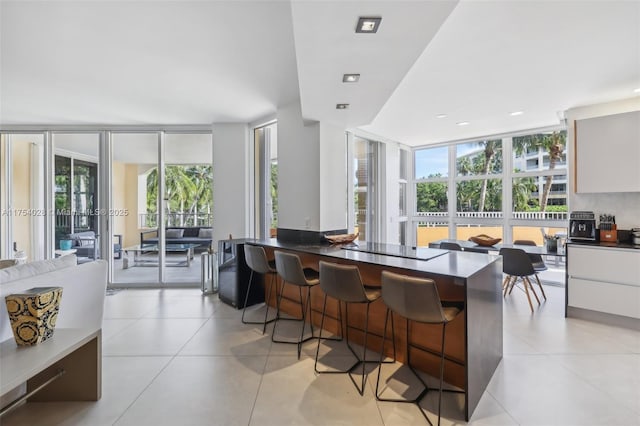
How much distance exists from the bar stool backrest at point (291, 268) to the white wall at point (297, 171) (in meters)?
1.02

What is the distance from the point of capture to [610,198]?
3.80 metres

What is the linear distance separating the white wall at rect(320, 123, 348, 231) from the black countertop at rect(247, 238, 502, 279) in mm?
683

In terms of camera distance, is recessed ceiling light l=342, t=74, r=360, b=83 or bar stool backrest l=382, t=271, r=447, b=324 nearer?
bar stool backrest l=382, t=271, r=447, b=324

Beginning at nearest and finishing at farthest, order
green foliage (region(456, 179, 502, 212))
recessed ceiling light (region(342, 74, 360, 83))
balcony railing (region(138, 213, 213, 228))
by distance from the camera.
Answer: recessed ceiling light (region(342, 74, 360, 83)) → balcony railing (region(138, 213, 213, 228)) → green foliage (region(456, 179, 502, 212))

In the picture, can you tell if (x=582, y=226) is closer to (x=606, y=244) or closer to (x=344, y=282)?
(x=606, y=244)

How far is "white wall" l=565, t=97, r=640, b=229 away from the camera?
12.0 feet

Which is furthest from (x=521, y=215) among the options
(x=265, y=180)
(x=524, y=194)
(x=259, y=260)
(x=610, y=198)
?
(x=259, y=260)

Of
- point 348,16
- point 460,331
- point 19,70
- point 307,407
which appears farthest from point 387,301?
point 19,70

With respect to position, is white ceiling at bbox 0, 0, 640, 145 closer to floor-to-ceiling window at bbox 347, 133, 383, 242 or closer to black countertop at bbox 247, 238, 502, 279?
floor-to-ceiling window at bbox 347, 133, 383, 242

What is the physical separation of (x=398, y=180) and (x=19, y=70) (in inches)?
229

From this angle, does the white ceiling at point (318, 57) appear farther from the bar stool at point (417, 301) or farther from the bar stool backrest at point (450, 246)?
the bar stool backrest at point (450, 246)

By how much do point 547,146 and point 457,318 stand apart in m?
4.59

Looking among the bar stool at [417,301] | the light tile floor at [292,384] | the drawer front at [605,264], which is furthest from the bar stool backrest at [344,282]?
the drawer front at [605,264]

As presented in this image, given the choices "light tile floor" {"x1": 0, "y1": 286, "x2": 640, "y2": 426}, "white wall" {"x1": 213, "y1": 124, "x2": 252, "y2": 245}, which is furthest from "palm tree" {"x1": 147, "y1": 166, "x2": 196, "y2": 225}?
"light tile floor" {"x1": 0, "y1": 286, "x2": 640, "y2": 426}
